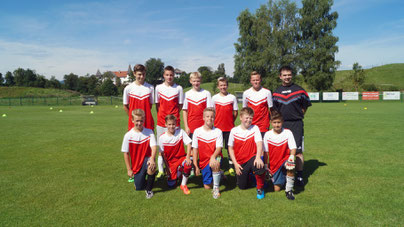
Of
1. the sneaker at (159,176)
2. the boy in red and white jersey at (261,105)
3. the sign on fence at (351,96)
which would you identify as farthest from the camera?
the sign on fence at (351,96)

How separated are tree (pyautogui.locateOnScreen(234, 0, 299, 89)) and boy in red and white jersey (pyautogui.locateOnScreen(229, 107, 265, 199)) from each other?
118 ft

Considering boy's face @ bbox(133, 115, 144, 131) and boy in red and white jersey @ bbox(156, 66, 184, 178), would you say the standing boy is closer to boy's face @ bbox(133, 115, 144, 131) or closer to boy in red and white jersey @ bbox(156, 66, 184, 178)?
boy in red and white jersey @ bbox(156, 66, 184, 178)

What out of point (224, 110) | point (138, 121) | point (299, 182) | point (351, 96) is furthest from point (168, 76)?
point (351, 96)

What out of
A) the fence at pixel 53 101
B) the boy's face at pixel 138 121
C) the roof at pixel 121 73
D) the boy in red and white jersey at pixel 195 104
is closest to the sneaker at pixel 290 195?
the boy in red and white jersey at pixel 195 104

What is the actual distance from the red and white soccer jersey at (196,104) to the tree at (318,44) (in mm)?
37009

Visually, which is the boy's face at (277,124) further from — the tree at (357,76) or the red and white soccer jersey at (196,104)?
the tree at (357,76)

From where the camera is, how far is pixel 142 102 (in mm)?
4875

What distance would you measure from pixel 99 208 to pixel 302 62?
40781 millimetres

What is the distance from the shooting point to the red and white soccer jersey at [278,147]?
13.6 feet

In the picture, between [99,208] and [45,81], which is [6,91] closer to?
[45,81]

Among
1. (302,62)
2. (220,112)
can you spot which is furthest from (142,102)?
(302,62)

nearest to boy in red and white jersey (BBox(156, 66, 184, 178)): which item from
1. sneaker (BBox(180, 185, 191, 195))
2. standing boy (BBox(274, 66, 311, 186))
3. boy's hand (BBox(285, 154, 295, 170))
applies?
sneaker (BBox(180, 185, 191, 195))

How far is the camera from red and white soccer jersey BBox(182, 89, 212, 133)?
16.1 feet

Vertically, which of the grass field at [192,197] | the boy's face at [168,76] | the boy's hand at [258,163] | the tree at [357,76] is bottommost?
the grass field at [192,197]
